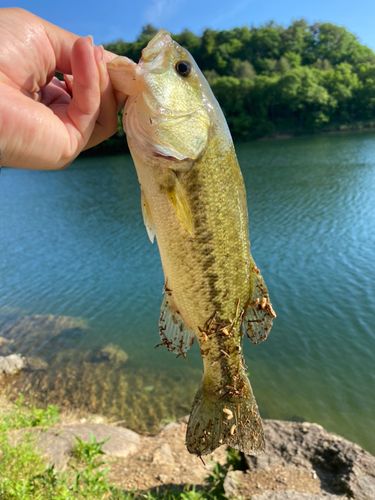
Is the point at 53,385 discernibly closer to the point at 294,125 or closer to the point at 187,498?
the point at 187,498

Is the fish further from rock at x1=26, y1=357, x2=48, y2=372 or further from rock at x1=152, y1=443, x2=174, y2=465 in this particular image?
rock at x1=26, y1=357, x2=48, y2=372

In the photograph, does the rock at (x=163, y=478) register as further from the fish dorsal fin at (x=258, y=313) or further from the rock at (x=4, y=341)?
the rock at (x=4, y=341)

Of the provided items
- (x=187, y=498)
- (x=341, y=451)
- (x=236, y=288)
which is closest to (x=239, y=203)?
(x=236, y=288)

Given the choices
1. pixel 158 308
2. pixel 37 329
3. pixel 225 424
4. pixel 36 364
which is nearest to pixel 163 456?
pixel 225 424

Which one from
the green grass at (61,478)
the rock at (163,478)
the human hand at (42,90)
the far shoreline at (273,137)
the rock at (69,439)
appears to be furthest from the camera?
the far shoreline at (273,137)

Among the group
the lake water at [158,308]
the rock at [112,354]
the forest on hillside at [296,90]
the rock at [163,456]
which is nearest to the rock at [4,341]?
the lake water at [158,308]

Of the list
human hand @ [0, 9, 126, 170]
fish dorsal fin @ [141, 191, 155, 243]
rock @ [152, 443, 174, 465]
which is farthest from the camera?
rock @ [152, 443, 174, 465]

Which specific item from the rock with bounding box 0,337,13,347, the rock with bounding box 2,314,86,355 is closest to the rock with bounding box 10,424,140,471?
the rock with bounding box 2,314,86,355
